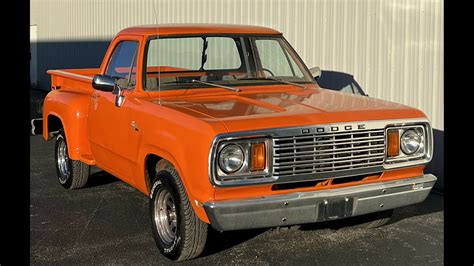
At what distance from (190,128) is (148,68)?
1398 mm

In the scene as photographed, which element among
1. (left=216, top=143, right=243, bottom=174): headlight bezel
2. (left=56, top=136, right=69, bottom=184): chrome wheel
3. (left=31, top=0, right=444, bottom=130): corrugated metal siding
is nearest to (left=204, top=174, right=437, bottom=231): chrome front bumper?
(left=216, top=143, right=243, bottom=174): headlight bezel

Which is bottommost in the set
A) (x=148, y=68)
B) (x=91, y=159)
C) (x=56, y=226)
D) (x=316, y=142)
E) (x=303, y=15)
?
(x=56, y=226)

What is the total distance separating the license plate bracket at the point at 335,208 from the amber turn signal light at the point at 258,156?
1.64 feet

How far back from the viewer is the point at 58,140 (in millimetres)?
7328

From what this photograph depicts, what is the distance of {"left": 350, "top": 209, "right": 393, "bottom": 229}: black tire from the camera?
5496mm

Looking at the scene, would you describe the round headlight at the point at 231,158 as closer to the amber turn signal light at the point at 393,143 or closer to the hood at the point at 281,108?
the hood at the point at 281,108

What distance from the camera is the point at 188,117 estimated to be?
4.42m

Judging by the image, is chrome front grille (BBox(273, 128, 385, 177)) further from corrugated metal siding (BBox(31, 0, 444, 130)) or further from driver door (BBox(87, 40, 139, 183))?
corrugated metal siding (BBox(31, 0, 444, 130))

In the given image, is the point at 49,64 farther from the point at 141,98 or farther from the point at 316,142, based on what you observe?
the point at 316,142

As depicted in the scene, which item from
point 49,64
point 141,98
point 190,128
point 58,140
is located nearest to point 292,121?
point 190,128

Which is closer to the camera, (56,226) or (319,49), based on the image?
(56,226)

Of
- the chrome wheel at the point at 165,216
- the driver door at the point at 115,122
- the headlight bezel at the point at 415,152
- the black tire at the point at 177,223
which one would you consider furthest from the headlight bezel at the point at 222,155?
the driver door at the point at 115,122

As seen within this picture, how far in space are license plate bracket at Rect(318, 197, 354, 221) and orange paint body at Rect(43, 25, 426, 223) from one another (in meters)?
0.17

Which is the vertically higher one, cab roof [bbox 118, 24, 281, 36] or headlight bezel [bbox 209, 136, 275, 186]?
cab roof [bbox 118, 24, 281, 36]
